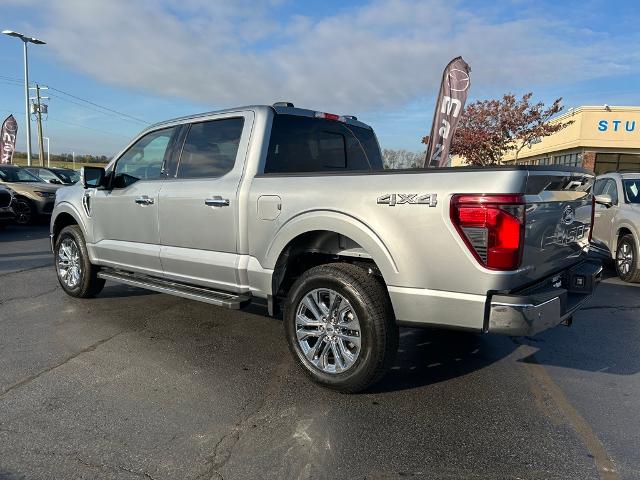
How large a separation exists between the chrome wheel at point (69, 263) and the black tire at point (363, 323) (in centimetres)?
364

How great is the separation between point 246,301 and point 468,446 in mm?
2014

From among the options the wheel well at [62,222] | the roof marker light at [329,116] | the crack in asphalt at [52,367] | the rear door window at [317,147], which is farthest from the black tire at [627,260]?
the wheel well at [62,222]

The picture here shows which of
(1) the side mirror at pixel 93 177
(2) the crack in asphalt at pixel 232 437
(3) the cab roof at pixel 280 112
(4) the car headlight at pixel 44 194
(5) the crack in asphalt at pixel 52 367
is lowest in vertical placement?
(2) the crack in asphalt at pixel 232 437

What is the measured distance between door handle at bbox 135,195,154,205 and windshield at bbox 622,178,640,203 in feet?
23.5

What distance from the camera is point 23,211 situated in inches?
524

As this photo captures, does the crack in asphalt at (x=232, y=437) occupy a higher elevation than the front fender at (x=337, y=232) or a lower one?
lower

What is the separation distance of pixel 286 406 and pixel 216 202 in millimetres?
1754

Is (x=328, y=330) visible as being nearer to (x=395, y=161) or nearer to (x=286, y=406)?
(x=286, y=406)

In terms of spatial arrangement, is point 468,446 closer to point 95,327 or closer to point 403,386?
point 403,386

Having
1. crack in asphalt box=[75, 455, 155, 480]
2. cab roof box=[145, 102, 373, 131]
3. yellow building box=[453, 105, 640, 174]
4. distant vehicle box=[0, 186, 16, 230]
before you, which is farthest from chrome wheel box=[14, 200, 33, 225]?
Answer: yellow building box=[453, 105, 640, 174]

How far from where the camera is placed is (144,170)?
16.6 feet

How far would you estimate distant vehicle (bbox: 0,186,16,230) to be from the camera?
12.0 meters

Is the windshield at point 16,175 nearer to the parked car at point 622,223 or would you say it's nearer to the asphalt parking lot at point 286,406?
the asphalt parking lot at point 286,406

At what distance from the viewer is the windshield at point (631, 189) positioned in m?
7.76
